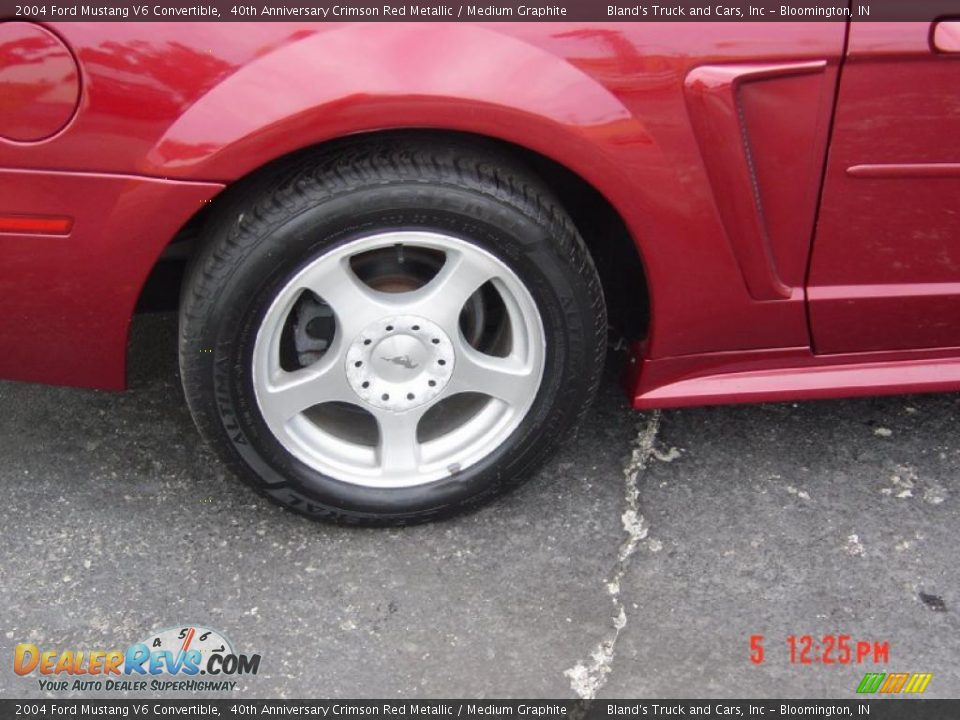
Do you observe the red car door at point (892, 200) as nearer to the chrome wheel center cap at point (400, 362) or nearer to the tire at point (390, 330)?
the tire at point (390, 330)

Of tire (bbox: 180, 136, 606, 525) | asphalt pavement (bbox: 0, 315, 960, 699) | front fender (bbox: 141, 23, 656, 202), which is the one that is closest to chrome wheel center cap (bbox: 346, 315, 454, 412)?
tire (bbox: 180, 136, 606, 525)

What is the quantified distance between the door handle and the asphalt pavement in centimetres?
103

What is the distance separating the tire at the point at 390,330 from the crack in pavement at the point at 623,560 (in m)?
0.25

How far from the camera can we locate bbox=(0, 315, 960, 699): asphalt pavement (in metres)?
2.19

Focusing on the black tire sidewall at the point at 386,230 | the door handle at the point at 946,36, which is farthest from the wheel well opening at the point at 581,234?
the door handle at the point at 946,36

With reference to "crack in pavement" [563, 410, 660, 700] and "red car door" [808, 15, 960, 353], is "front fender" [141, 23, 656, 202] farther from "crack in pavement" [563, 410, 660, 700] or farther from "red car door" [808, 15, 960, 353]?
"crack in pavement" [563, 410, 660, 700]
